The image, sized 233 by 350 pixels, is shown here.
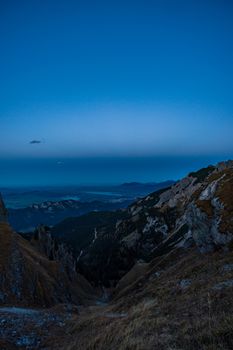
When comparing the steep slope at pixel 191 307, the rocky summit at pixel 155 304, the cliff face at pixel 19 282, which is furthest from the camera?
the cliff face at pixel 19 282

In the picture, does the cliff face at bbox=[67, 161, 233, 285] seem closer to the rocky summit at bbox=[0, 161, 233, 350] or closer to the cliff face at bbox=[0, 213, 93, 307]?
the rocky summit at bbox=[0, 161, 233, 350]

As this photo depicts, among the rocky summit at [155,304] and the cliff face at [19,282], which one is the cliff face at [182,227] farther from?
the cliff face at [19,282]

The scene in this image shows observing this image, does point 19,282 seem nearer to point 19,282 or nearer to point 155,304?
point 19,282

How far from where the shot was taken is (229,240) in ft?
92.4

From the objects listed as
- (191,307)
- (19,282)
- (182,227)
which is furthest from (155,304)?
(182,227)

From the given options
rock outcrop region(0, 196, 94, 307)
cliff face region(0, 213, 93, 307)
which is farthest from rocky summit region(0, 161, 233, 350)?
rock outcrop region(0, 196, 94, 307)

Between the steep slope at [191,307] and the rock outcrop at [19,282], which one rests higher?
the steep slope at [191,307]

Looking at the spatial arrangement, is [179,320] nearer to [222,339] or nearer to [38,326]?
[222,339]

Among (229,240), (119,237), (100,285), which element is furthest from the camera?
(119,237)

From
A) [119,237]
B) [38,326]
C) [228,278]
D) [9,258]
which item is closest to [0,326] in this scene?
[38,326]

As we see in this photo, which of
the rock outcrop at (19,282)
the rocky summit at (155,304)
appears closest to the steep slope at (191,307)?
the rocky summit at (155,304)

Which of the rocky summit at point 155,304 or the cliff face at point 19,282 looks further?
the cliff face at point 19,282

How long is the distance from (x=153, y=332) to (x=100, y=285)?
141 meters

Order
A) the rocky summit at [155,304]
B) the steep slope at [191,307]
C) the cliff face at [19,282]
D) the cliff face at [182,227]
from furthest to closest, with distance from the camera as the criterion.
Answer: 1. the cliff face at [19,282]
2. the cliff face at [182,227]
3. the rocky summit at [155,304]
4. the steep slope at [191,307]
